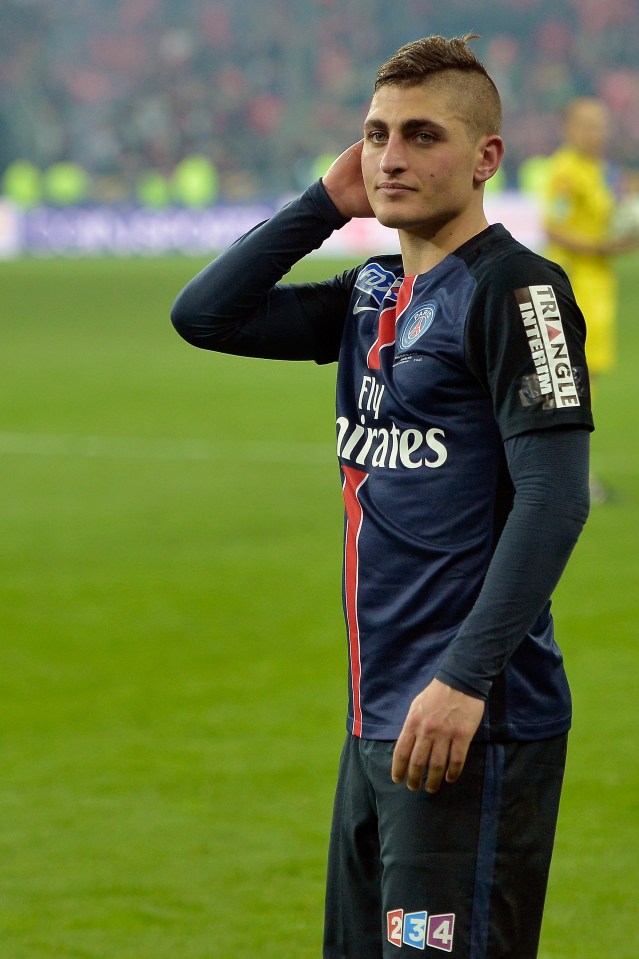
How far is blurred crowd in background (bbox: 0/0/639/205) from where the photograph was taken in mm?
42281

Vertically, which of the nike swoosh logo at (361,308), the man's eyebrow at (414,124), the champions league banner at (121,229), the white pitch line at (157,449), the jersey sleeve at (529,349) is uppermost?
the champions league banner at (121,229)

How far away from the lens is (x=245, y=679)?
18.8 feet

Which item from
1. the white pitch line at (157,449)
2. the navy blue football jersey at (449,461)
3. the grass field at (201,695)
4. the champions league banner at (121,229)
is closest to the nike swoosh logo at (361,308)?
the navy blue football jersey at (449,461)

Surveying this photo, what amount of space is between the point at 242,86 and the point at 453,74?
4469cm

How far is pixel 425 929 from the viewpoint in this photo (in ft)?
7.43

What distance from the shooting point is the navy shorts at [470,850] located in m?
2.27

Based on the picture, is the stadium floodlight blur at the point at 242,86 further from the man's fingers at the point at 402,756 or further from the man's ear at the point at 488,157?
the man's fingers at the point at 402,756

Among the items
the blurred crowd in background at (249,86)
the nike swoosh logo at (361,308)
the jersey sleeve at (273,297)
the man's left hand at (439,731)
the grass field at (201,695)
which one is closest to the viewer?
the man's left hand at (439,731)

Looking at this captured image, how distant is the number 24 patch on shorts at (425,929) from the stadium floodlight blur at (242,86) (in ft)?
129

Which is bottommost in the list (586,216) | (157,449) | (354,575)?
(354,575)

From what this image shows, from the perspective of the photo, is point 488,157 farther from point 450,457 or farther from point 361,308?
point 450,457

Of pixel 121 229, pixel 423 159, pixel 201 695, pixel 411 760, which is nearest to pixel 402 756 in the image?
pixel 411 760

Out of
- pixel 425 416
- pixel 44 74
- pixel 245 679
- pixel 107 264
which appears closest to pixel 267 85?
pixel 44 74

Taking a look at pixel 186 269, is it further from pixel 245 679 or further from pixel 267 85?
pixel 245 679
